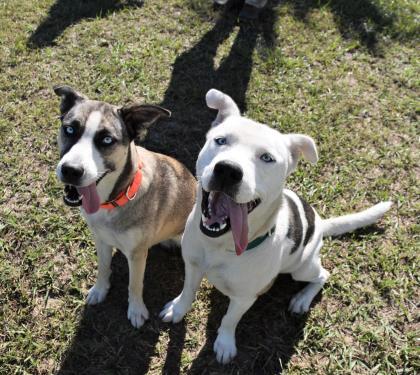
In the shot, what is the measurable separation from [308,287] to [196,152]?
7.32 ft

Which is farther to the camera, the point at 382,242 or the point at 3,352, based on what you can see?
the point at 382,242

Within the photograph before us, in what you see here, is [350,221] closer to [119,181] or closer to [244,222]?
[244,222]

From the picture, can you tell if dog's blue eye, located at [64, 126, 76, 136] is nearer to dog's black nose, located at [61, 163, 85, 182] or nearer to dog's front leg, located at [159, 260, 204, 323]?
dog's black nose, located at [61, 163, 85, 182]

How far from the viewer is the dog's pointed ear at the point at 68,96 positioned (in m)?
3.46

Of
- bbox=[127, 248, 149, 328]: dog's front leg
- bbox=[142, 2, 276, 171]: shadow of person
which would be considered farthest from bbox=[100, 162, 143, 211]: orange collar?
bbox=[142, 2, 276, 171]: shadow of person

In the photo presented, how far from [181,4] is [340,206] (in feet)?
15.0

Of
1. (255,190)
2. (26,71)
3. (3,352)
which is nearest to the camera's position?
(255,190)

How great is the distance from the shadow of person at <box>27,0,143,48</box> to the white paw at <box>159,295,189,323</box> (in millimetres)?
4665

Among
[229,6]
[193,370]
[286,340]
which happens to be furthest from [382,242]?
[229,6]

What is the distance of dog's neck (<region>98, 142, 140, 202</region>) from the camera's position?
10.9ft

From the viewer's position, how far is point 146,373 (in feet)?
12.4

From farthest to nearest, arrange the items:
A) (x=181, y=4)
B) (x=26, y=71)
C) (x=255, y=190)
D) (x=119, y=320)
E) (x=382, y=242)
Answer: (x=181, y=4)
(x=26, y=71)
(x=382, y=242)
(x=119, y=320)
(x=255, y=190)

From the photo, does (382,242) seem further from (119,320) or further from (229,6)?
(229,6)

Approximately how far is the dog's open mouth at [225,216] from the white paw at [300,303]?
5.05 ft
